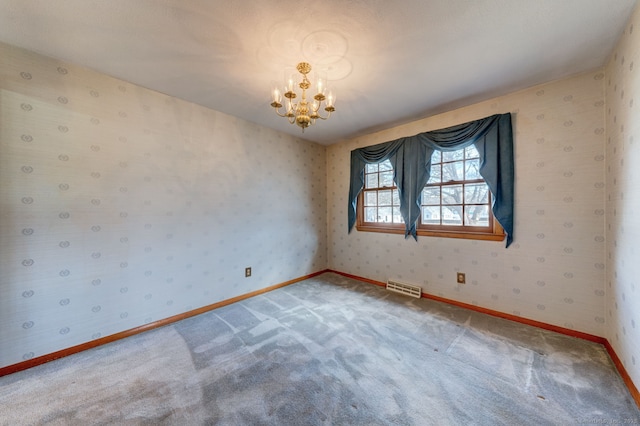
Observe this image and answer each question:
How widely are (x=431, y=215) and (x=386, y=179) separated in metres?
0.88

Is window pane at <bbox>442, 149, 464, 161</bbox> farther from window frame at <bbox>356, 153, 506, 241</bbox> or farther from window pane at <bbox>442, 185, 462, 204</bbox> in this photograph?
window pane at <bbox>442, 185, 462, 204</bbox>

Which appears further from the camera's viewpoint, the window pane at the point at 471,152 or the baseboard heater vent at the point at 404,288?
the baseboard heater vent at the point at 404,288

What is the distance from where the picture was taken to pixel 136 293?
7.32 ft

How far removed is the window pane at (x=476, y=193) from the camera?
2618 mm

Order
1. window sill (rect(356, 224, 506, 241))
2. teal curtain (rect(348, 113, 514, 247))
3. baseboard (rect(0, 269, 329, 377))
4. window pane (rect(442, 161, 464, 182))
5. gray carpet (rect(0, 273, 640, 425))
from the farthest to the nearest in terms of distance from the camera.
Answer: window pane (rect(442, 161, 464, 182)) → window sill (rect(356, 224, 506, 241)) → teal curtain (rect(348, 113, 514, 247)) → baseboard (rect(0, 269, 329, 377)) → gray carpet (rect(0, 273, 640, 425))

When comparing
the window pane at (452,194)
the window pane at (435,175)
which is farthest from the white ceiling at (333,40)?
the window pane at (452,194)

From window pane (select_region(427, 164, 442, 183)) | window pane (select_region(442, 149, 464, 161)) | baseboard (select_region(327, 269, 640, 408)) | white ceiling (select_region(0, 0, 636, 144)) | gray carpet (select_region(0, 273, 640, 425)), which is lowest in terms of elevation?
gray carpet (select_region(0, 273, 640, 425))

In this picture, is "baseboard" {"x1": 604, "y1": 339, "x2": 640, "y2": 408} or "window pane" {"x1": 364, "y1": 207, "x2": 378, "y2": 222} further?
"window pane" {"x1": 364, "y1": 207, "x2": 378, "y2": 222}

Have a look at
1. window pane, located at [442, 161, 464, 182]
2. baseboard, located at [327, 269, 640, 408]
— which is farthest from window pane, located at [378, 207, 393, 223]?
baseboard, located at [327, 269, 640, 408]

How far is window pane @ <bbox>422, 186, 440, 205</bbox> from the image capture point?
9.81ft

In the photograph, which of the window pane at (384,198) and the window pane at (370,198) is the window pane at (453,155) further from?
the window pane at (370,198)

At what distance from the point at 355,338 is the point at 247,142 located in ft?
8.71

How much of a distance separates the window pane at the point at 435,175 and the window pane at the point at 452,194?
0.13 metres

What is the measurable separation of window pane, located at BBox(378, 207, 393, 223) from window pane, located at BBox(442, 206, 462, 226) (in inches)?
30.2
